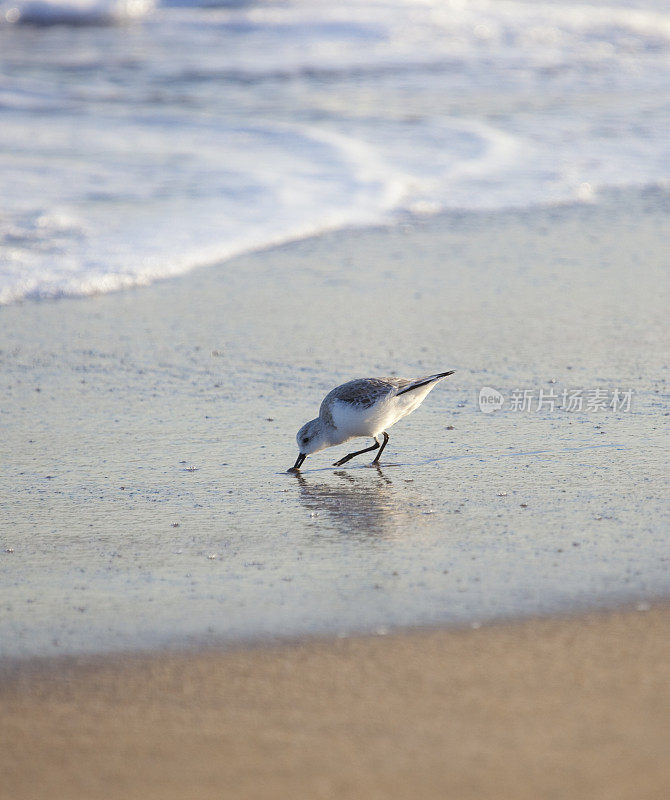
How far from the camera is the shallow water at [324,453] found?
3.52 m

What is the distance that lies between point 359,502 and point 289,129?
847 centimetres

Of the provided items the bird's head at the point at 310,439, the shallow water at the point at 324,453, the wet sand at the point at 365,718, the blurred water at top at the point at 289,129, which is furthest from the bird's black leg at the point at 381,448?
the blurred water at top at the point at 289,129

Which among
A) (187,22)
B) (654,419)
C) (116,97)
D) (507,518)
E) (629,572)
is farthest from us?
(187,22)

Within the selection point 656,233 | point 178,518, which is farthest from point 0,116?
point 178,518

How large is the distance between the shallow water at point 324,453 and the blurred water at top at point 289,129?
0.99 m

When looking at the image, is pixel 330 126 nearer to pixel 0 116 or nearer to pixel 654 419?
pixel 0 116

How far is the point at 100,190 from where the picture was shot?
968 centimetres

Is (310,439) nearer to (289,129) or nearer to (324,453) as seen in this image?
(324,453)

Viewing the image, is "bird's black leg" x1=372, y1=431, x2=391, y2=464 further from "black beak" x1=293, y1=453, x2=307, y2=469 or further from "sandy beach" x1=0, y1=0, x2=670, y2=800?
"black beak" x1=293, y1=453, x2=307, y2=469

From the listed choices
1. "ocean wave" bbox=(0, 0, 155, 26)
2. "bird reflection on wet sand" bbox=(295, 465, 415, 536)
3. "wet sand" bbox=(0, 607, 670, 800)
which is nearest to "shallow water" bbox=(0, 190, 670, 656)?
"bird reflection on wet sand" bbox=(295, 465, 415, 536)

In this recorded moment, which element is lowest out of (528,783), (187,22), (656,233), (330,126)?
(528,783)

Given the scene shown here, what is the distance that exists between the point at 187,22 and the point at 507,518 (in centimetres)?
2044

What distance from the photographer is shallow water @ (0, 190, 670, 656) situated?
3.52 m

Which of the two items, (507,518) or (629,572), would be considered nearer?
(629,572)
